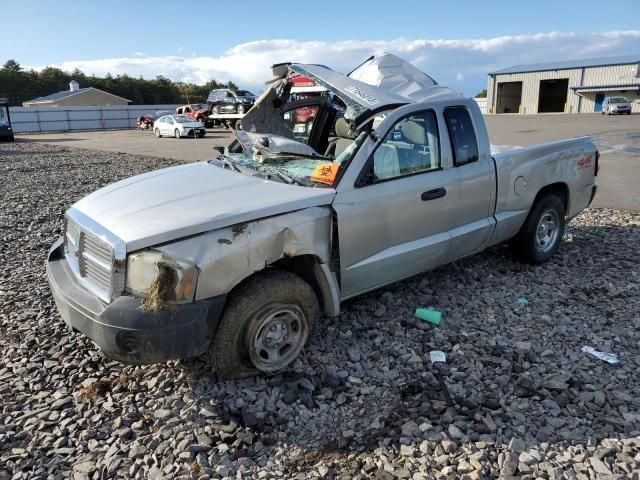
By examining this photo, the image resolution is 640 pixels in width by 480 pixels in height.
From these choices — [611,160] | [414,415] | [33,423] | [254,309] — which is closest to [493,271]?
[414,415]

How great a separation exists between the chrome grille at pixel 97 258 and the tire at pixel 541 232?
4.11 meters

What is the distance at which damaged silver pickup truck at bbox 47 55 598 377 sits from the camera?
2.88 meters

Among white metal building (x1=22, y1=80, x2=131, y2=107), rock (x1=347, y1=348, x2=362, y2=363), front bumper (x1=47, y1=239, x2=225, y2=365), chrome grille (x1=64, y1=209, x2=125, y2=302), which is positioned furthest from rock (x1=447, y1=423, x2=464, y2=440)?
white metal building (x1=22, y1=80, x2=131, y2=107)

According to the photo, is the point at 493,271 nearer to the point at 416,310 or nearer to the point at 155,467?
the point at 416,310

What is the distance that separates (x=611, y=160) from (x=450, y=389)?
13.2 m

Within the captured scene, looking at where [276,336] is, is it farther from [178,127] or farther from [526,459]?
[178,127]

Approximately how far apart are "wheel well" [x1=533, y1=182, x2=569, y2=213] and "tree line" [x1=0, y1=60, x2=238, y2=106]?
68994mm

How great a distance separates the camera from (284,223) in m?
3.21

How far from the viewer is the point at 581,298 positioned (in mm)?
4664

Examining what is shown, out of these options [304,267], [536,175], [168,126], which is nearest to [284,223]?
[304,267]

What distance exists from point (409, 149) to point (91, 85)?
280ft

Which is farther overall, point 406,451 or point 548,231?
point 548,231

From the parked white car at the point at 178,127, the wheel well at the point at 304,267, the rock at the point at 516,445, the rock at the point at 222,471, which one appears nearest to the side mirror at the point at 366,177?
the wheel well at the point at 304,267

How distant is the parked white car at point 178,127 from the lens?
29719mm
